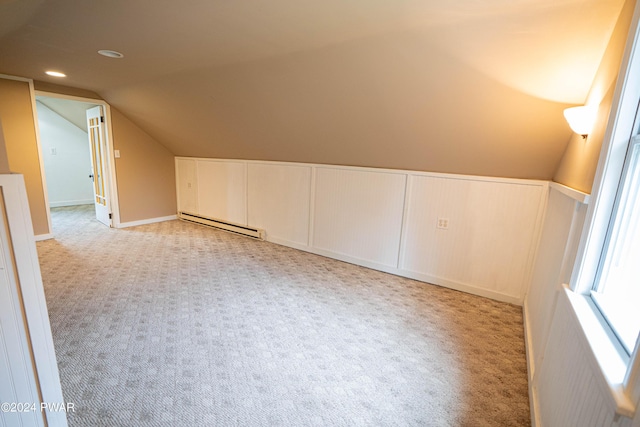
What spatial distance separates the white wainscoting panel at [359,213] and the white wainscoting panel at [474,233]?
17 centimetres

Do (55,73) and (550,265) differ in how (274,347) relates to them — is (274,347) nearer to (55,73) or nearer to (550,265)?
(550,265)

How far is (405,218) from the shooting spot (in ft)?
11.1

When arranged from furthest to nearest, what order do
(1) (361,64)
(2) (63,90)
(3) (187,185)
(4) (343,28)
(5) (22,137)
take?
1. (3) (187,185)
2. (2) (63,90)
3. (5) (22,137)
4. (1) (361,64)
5. (4) (343,28)

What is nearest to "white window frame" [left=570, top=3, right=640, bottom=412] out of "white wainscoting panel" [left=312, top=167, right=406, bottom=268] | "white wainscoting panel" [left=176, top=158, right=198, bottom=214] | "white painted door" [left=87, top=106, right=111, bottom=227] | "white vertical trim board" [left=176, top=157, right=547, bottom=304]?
"white vertical trim board" [left=176, top=157, right=547, bottom=304]

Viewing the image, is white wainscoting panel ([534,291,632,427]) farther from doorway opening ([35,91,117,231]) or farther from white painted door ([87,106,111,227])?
white painted door ([87,106,111,227])

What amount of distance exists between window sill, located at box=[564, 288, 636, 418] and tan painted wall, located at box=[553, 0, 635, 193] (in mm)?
620

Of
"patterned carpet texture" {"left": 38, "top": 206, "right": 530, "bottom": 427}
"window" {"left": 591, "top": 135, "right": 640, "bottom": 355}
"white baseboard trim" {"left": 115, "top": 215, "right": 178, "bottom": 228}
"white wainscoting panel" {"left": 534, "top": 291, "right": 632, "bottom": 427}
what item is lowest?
"patterned carpet texture" {"left": 38, "top": 206, "right": 530, "bottom": 427}

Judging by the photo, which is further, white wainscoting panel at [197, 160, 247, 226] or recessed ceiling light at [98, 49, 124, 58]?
white wainscoting panel at [197, 160, 247, 226]

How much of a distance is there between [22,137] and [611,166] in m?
5.92

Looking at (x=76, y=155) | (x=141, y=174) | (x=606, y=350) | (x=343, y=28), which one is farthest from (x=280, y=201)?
(x=76, y=155)

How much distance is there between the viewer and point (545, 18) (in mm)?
1559

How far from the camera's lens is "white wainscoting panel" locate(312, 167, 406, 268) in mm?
3463

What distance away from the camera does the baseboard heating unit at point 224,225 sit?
480 centimetres

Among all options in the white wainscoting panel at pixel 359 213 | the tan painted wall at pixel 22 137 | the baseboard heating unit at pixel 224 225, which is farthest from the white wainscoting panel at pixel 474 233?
the tan painted wall at pixel 22 137
